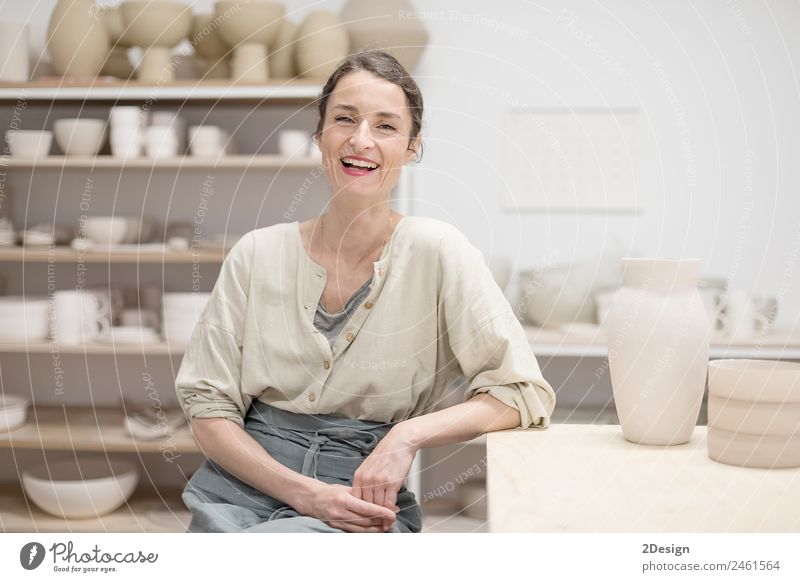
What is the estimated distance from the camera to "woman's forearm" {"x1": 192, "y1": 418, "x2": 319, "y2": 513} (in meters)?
0.74

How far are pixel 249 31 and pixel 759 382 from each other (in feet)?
2.84

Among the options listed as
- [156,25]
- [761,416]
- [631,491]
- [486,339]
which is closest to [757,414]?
[761,416]

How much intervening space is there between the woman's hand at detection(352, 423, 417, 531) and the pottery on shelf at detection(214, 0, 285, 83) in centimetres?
64

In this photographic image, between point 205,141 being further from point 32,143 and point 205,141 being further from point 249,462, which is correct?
point 249,462

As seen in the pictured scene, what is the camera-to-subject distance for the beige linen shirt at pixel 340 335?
0.77 meters

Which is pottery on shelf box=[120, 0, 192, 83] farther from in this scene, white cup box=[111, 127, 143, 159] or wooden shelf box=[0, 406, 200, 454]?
wooden shelf box=[0, 406, 200, 454]

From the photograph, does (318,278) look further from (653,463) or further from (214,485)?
(653,463)

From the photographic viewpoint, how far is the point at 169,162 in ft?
4.06

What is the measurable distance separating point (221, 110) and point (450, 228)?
0.70m

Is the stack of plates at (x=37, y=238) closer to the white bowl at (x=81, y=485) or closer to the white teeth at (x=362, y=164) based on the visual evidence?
the white bowl at (x=81, y=485)

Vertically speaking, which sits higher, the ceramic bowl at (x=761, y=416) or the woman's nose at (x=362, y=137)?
the woman's nose at (x=362, y=137)

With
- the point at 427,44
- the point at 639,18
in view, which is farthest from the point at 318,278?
the point at 639,18

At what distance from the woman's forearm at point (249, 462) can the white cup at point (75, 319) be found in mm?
559

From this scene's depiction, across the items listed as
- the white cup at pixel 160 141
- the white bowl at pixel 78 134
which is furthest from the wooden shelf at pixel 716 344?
the white bowl at pixel 78 134
